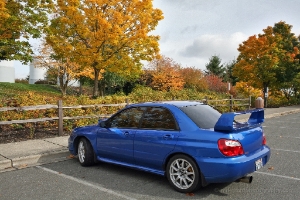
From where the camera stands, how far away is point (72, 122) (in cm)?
1030

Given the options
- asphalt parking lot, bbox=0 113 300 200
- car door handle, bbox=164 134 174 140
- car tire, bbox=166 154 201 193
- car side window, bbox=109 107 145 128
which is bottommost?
asphalt parking lot, bbox=0 113 300 200

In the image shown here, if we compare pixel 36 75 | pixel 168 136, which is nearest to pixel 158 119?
pixel 168 136

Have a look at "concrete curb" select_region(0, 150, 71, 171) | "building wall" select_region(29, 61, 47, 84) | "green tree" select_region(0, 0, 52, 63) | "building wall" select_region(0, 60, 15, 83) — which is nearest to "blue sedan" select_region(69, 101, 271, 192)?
"concrete curb" select_region(0, 150, 71, 171)

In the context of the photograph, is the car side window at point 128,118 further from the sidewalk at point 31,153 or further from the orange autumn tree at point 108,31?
the orange autumn tree at point 108,31

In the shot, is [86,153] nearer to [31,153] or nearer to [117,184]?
[117,184]

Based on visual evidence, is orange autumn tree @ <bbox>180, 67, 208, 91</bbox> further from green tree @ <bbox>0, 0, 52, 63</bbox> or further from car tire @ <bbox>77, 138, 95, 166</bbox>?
car tire @ <bbox>77, 138, 95, 166</bbox>

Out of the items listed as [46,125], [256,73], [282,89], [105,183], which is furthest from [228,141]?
[282,89]

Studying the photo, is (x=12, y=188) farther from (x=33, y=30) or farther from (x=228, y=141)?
(x=33, y=30)

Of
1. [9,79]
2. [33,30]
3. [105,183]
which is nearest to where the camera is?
[105,183]

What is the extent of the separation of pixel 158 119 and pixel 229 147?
1.34 metres

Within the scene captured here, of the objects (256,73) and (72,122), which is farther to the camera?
(256,73)

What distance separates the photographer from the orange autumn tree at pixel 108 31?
633 inches

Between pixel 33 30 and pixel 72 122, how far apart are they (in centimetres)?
693

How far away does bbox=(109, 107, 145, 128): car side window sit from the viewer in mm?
5250
